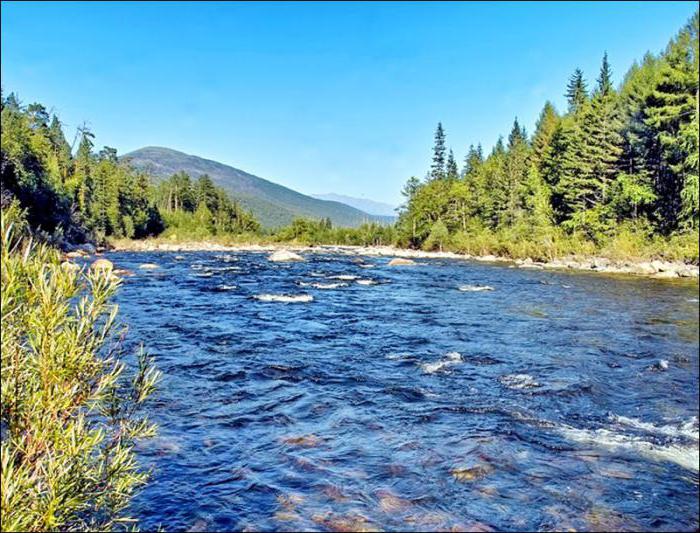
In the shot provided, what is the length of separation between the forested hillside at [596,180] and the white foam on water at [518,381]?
50.4ft

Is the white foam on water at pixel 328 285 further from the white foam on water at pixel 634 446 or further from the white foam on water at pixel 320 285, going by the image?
the white foam on water at pixel 634 446

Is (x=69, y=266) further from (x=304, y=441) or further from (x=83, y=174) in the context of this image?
(x=83, y=174)

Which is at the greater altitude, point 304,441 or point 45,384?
point 45,384

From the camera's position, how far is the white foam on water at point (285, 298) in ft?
65.1

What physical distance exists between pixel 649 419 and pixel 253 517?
5631mm

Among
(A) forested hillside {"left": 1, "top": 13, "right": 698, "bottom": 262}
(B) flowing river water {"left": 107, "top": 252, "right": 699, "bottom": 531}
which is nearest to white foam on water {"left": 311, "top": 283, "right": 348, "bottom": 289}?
(B) flowing river water {"left": 107, "top": 252, "right": 699, "bottom": 531}

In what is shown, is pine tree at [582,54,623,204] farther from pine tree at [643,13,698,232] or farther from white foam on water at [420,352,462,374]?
white foam on water at [420,352,462,374]

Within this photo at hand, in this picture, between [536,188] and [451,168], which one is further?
[451,168]

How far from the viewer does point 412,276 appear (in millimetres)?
30781

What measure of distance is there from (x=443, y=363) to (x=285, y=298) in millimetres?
11227

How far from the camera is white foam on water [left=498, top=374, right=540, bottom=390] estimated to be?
28.2 feet

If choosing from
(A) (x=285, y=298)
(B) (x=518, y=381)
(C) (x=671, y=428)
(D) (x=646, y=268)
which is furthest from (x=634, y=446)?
(D) (x=646, y=268)

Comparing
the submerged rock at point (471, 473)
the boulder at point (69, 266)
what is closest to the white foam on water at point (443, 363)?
the submerged rock at point (471, 473)

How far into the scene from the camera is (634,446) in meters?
5.93
